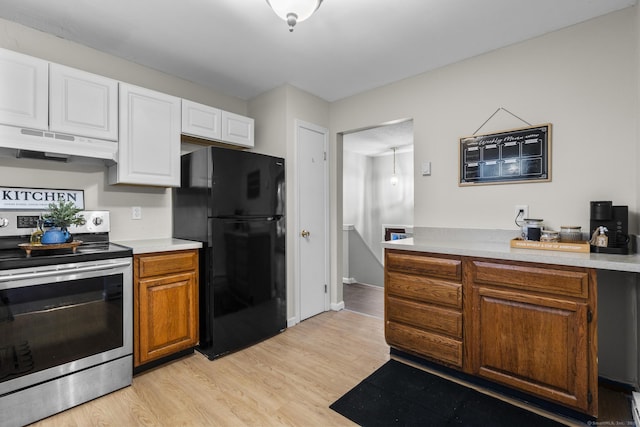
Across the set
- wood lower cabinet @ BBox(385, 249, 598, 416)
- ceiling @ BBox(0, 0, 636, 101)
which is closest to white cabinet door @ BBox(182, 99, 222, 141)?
ceiling @ BBox(0, 0, 636, 101)

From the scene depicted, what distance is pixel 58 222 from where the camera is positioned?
1.95 m

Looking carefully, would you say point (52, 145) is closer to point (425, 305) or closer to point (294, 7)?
point (294, 7)

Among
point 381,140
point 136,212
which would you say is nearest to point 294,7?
point 136,212

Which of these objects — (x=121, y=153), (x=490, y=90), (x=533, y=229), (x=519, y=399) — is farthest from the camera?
(x=490, y=90)

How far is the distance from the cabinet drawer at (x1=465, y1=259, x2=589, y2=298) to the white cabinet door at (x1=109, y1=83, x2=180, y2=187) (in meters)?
2.43

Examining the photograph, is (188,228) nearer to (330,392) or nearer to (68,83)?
(68,83)

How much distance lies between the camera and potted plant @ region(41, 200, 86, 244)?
74.7 inches

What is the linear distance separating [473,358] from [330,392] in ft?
3.14

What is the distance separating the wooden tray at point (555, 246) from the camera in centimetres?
178

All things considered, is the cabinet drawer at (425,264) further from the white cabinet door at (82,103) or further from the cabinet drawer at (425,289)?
the white cabinet door at (82,103)

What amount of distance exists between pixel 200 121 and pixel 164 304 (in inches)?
62.6

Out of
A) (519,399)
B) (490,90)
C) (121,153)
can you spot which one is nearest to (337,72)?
(490,90)

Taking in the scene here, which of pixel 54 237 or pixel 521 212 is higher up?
pixel 521 212

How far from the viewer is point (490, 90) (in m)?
2.38
